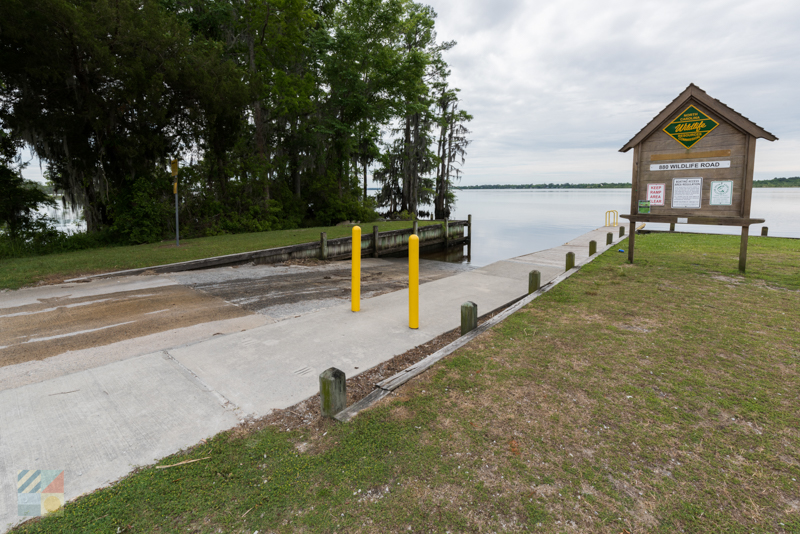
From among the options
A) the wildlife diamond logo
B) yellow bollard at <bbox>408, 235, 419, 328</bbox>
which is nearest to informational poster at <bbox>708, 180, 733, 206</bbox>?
yellow bollard at <bbox>408, 235, 419, 328</bbox>

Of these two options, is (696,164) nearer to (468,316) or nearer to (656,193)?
(656,193)

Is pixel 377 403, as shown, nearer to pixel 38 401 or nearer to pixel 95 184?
pixel 38 401

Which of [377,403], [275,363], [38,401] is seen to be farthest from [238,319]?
[377,403]

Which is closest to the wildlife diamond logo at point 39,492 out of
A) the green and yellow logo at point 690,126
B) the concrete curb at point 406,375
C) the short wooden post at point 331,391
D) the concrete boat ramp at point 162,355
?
the concrete boat ramp at point 162,355

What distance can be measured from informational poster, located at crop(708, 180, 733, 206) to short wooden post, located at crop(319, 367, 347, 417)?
933cm

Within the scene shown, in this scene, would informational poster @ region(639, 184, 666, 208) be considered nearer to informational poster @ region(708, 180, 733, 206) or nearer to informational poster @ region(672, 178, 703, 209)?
informational poster @ region(672, 178, 703, 209)

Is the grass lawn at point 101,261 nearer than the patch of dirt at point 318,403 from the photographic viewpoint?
No

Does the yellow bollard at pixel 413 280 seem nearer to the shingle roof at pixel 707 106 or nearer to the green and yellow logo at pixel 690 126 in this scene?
the shingle roof at pixel 707 106

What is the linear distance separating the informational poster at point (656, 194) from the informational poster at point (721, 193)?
894mm

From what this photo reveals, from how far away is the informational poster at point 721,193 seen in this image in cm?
827

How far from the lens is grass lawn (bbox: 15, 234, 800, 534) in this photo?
2.21m

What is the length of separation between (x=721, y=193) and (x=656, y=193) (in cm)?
119

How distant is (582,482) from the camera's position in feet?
8.02

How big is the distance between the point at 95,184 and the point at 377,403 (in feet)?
53.1
